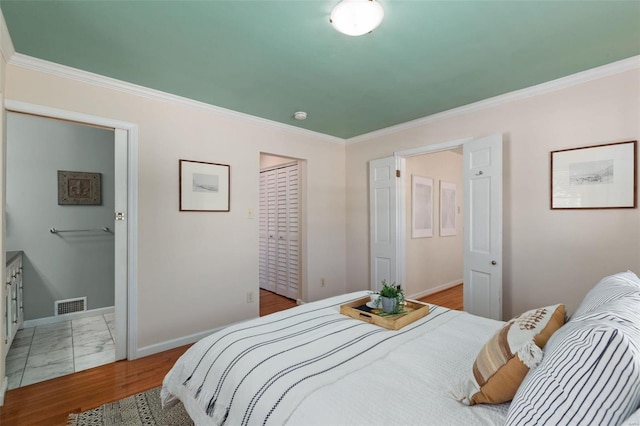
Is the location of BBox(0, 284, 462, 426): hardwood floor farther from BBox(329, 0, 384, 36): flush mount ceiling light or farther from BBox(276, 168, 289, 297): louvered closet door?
BBox(329, 0, 384, 36): flush mount ceiling light

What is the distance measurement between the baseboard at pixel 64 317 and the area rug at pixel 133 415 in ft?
6.17

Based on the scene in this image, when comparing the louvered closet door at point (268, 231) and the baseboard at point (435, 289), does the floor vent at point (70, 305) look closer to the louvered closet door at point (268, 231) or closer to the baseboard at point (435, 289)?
the louvered closet door at point (268, 231)

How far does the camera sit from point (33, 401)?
2023 millimetres

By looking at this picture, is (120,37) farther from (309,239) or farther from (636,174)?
(636,174)

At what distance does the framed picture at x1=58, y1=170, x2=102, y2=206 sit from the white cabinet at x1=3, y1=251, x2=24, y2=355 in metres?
0.76

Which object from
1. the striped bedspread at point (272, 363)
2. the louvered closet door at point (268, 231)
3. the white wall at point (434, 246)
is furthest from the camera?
the louvered closet door at point (268, 231)

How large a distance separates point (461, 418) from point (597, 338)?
1.51ft

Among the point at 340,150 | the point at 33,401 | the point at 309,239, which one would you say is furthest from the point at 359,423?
the point at 340,150

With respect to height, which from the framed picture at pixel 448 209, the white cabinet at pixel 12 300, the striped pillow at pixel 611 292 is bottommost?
the white cabinet at pixel 12 300

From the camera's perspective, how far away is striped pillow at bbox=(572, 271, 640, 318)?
1121mm

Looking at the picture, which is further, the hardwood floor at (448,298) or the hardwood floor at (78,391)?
the hardwood floor at (448,298)

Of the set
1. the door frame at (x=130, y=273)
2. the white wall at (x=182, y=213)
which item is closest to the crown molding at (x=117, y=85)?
the white wall at (x=182, y=213)

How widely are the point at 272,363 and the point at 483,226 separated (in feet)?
Result: 8.02

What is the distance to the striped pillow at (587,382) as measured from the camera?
2.19 ft
